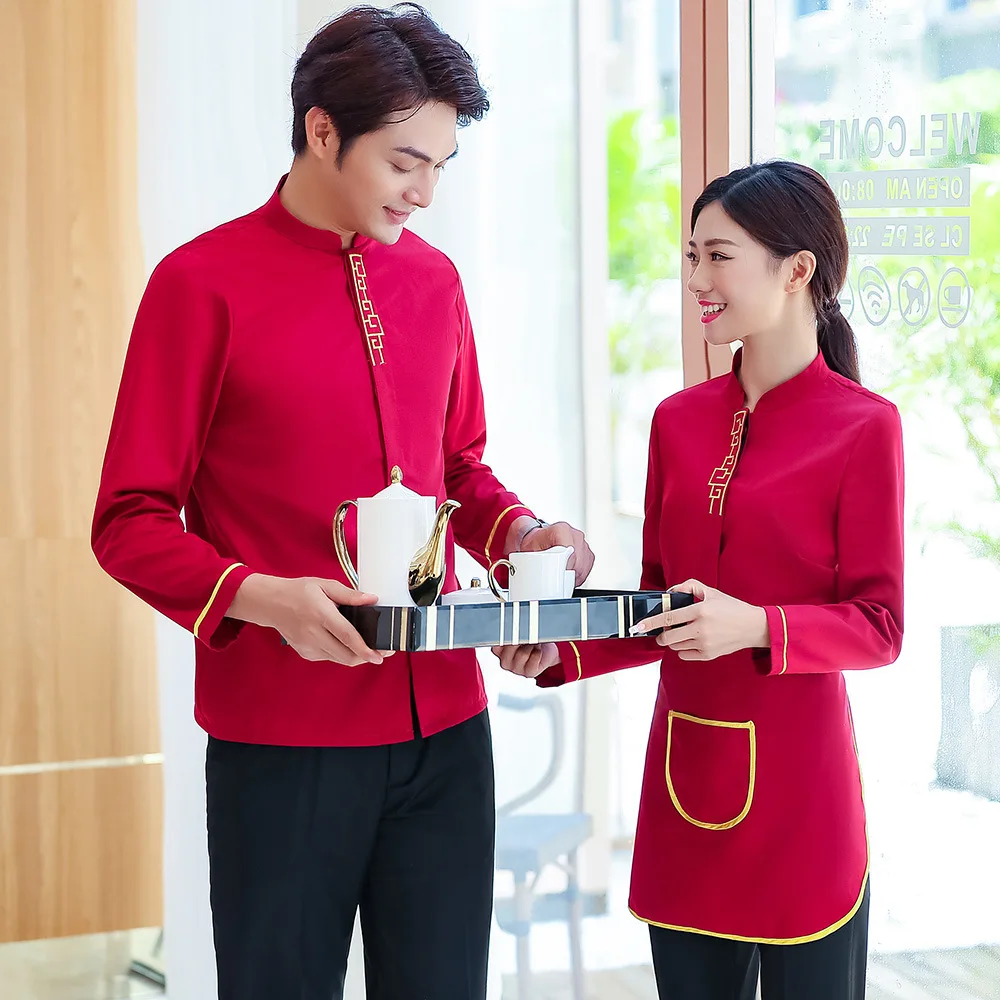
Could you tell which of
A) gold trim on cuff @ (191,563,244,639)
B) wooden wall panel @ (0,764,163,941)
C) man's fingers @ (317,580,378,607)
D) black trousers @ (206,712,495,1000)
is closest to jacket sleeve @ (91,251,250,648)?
gold trim on cuff @ (191,563,244,639)

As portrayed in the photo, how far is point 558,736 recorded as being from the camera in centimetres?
269

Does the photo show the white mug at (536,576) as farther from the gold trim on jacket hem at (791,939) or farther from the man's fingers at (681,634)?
the gold trim on jacket hem at (791,939)

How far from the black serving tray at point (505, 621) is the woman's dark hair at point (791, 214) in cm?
46

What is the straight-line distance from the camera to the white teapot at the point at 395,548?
54.2 inches

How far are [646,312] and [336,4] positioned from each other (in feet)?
2.97

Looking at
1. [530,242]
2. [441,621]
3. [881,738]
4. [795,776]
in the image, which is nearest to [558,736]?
[881,738]

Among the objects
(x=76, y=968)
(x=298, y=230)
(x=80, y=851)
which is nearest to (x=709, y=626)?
(x=298, y=230)

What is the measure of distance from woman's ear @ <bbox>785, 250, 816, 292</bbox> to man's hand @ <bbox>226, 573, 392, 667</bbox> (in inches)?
26.2

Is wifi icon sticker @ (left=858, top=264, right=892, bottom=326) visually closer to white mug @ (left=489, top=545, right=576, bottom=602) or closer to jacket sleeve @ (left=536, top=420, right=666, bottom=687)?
jacket sleeve @ (left=536, top=420, right=666, bottom=687)

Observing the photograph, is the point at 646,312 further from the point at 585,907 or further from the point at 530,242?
the point at 585,907

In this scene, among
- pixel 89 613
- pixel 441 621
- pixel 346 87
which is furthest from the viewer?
pixel 89 613

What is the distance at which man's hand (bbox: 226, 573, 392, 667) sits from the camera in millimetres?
1309

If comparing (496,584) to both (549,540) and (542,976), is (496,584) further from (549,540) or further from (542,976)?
(542,976)

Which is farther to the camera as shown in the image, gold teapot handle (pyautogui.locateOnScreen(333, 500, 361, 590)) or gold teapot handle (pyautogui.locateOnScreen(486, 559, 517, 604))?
gold teapot handle (pyautogui.locateOnScreen(486, 559, 517, 604))
